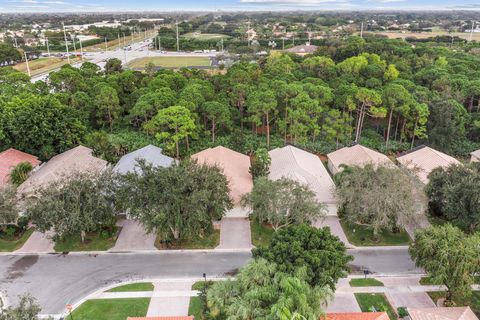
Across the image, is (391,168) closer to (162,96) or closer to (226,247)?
(226,247)

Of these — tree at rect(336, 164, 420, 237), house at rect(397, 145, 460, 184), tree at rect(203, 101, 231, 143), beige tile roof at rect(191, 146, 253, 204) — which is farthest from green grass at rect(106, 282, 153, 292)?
house at rect(397, 145, 460, 184)

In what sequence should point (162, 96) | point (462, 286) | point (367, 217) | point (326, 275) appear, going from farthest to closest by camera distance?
point (162, 96), point (367, 217), point (462, 286), point (326, 275)

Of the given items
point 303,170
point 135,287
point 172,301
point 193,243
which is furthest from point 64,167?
A: point 303,170

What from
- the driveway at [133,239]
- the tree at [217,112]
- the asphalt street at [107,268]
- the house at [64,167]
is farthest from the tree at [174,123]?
the asphalt street at [107,268]

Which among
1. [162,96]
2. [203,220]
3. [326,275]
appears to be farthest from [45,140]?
[326,275]

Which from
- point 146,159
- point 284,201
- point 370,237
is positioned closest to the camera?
point 284,201

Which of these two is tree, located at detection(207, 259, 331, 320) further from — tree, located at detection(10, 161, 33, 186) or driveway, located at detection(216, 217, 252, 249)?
tree, located at detection(10, 161, 33, 186)

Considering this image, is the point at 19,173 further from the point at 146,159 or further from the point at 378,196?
the point at 378,196
